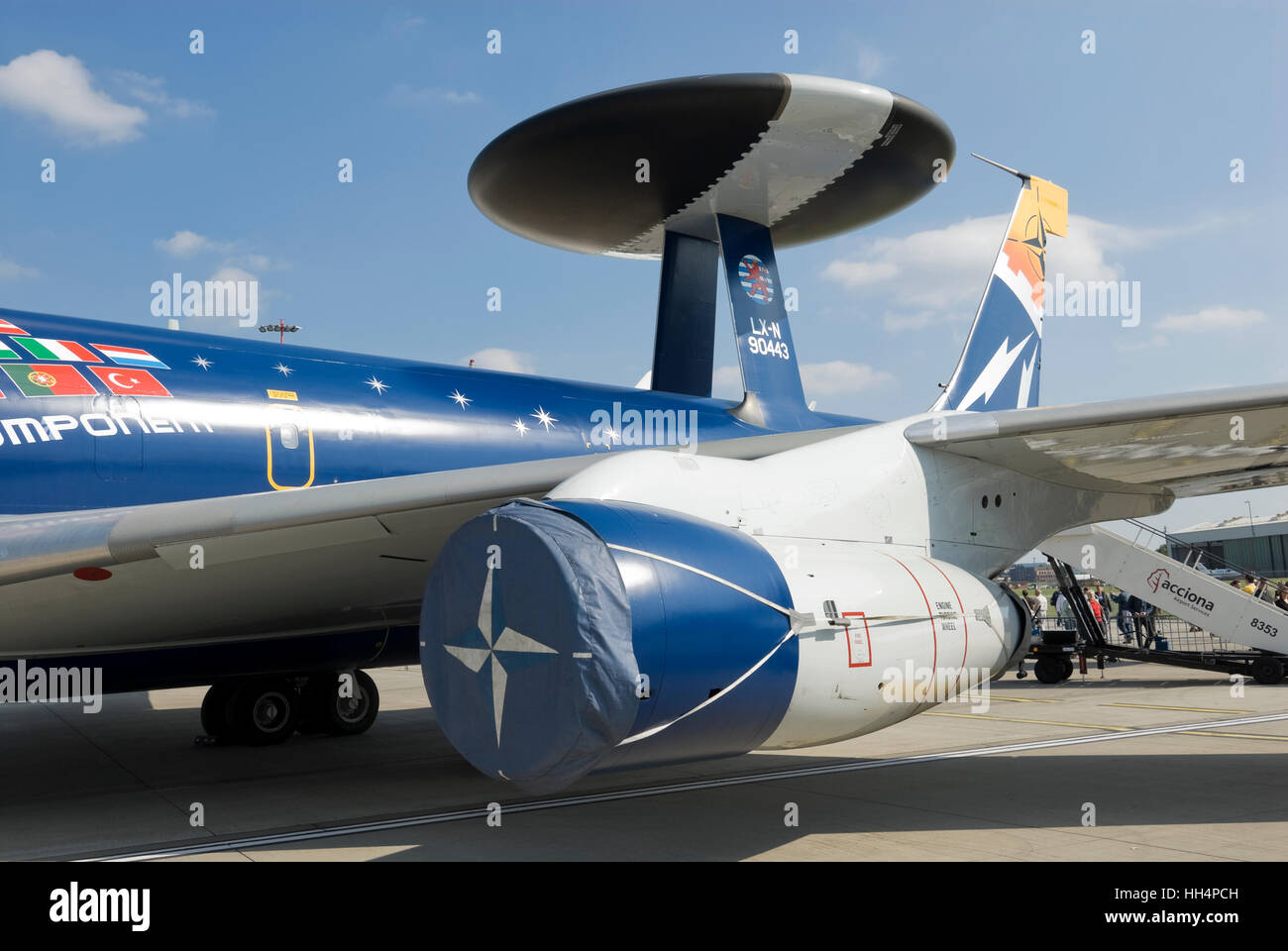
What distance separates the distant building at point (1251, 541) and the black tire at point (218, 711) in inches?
2345

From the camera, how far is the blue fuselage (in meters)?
6.17

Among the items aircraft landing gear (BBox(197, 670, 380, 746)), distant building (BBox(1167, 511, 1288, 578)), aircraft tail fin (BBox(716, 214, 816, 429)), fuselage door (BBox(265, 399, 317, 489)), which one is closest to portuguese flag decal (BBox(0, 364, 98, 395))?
fuselage door (BBox(265, 399, 317, 489))

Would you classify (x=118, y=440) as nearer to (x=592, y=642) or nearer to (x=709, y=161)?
(x=592, y=642)

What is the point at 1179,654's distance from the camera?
1440 cm

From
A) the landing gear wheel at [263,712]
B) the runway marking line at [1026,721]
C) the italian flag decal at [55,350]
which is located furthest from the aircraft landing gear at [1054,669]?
the italian flag decal at [55,350]

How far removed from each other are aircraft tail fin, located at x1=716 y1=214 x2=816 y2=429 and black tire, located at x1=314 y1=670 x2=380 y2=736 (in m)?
4.89

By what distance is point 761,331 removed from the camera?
11.6 meters

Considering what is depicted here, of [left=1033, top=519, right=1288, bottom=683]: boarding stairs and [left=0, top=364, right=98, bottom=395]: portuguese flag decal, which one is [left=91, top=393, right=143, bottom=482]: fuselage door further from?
[left=1033, top=519, right=1288, bottom=683]: boarding stairs

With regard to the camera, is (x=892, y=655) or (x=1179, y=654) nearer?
(x=892, y=655)

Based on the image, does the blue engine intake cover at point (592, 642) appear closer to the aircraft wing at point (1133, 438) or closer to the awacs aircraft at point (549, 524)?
the awacs aircraft at point (549, 524)
